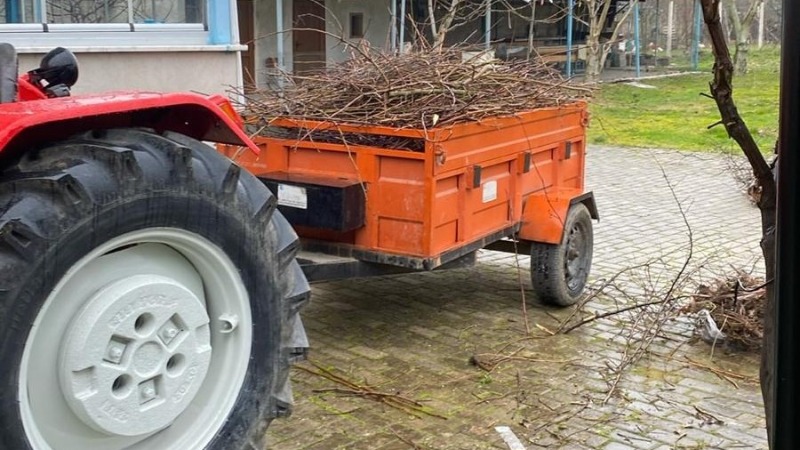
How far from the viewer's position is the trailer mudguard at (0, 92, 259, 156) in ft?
8.29

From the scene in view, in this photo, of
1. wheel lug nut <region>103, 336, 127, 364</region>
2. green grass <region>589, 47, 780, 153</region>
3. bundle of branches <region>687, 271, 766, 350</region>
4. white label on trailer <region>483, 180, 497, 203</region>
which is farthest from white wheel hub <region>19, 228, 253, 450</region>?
green grass <region>589, 47, 780, 153</region>

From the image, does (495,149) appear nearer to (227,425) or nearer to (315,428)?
(315,428)

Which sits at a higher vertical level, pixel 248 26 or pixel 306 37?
pixel 248 26

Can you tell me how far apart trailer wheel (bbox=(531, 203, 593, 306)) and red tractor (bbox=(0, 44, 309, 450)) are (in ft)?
10.2

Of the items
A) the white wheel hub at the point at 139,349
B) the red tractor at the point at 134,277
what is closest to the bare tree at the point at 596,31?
the red tractor at the point at 134,277

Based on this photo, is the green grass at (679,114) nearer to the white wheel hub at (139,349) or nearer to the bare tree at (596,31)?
the bare tree at (596,31)

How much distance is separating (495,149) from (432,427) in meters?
1.86

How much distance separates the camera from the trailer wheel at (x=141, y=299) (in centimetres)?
236

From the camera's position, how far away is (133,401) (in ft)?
8.57

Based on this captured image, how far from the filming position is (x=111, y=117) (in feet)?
9.37

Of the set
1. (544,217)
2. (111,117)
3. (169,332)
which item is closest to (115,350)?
(169,332)

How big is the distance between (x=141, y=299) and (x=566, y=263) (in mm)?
3978

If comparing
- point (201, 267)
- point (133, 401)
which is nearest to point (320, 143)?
point (201, 267)

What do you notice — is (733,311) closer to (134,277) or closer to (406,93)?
(406,93)
